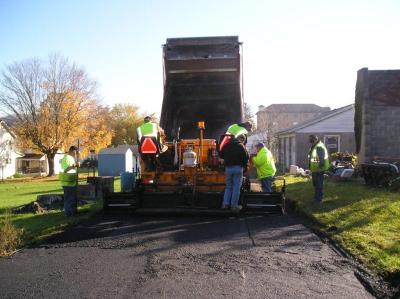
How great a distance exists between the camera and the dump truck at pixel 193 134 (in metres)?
9.40

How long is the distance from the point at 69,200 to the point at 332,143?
2431cm

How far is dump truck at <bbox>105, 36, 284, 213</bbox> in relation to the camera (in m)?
9.40

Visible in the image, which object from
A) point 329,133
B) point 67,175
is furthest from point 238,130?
point 329,133

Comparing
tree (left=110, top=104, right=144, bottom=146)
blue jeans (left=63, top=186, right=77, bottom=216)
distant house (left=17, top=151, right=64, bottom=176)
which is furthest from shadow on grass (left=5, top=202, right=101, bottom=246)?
tree (left=110, top=104, right=144, bottom=146)

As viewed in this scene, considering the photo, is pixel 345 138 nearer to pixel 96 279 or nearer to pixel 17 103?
pixel 96 279

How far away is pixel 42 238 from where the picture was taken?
7.53m

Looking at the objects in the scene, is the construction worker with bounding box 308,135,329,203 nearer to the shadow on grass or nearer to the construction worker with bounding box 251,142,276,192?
the construction worker with bounding box 251,142,276,192

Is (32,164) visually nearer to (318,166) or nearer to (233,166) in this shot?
(318,166)

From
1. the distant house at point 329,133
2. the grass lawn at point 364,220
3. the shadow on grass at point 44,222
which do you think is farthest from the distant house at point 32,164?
the grass lawn at point 364,220

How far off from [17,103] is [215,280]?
149 feet

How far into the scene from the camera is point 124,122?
233 ft

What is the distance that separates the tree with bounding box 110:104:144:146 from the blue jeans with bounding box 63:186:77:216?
190 ft

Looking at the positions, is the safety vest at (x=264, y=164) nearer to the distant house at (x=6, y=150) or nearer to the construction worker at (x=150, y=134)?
the construction worker at (x=150, y=134)

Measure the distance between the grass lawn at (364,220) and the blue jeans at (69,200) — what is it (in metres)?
4.91
